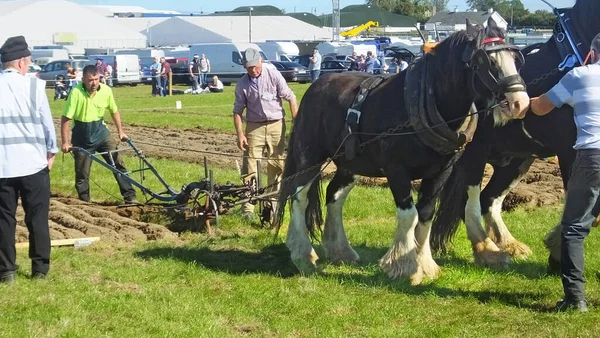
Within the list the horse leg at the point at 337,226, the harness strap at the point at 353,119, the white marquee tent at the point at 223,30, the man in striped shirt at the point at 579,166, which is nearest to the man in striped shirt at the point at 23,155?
the harness strap at the point at 353,119

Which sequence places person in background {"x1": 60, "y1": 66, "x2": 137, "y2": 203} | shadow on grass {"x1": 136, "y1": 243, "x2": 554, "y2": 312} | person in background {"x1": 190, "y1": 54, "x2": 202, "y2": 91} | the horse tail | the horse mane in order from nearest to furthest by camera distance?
the horse mane < shadow on grass {"x1": 136, "y1": 243, "x2": 554, "y2": 312} < the horse tail < person in background {"x1": 60, "y1": 66, "x2": 137, "y2": 203} < person in background {"x1": 190, "y1": 54, "x2": 202, "y2": 91}

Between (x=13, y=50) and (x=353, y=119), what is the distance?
9.21ft

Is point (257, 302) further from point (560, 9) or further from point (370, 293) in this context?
point (560, 9)

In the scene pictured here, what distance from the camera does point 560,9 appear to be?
7777 millimetres

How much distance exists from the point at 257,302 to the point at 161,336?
104 cm

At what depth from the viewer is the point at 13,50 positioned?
7234mm

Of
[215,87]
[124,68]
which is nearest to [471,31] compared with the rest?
[215,87]

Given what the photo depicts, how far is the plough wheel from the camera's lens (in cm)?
906

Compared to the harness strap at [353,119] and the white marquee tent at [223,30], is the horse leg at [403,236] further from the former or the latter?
the white marquee tent at [223,30]

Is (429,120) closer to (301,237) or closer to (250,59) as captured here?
(301,237)

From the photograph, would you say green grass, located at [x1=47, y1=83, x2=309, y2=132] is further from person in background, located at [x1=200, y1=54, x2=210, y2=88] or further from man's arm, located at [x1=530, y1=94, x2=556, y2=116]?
man's arm, located at [x1=530, y1=94, x2=556, y2=116]

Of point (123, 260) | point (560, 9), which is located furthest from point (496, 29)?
point (123, 260)

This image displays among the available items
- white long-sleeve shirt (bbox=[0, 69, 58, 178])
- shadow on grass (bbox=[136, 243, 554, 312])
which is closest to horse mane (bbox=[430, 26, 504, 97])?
shadow on grass (bbox=[136, 243, 554, 312])

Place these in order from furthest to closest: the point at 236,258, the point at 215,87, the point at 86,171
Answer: the point at 215,87 → the point at 86,171 → the point at 236,258
